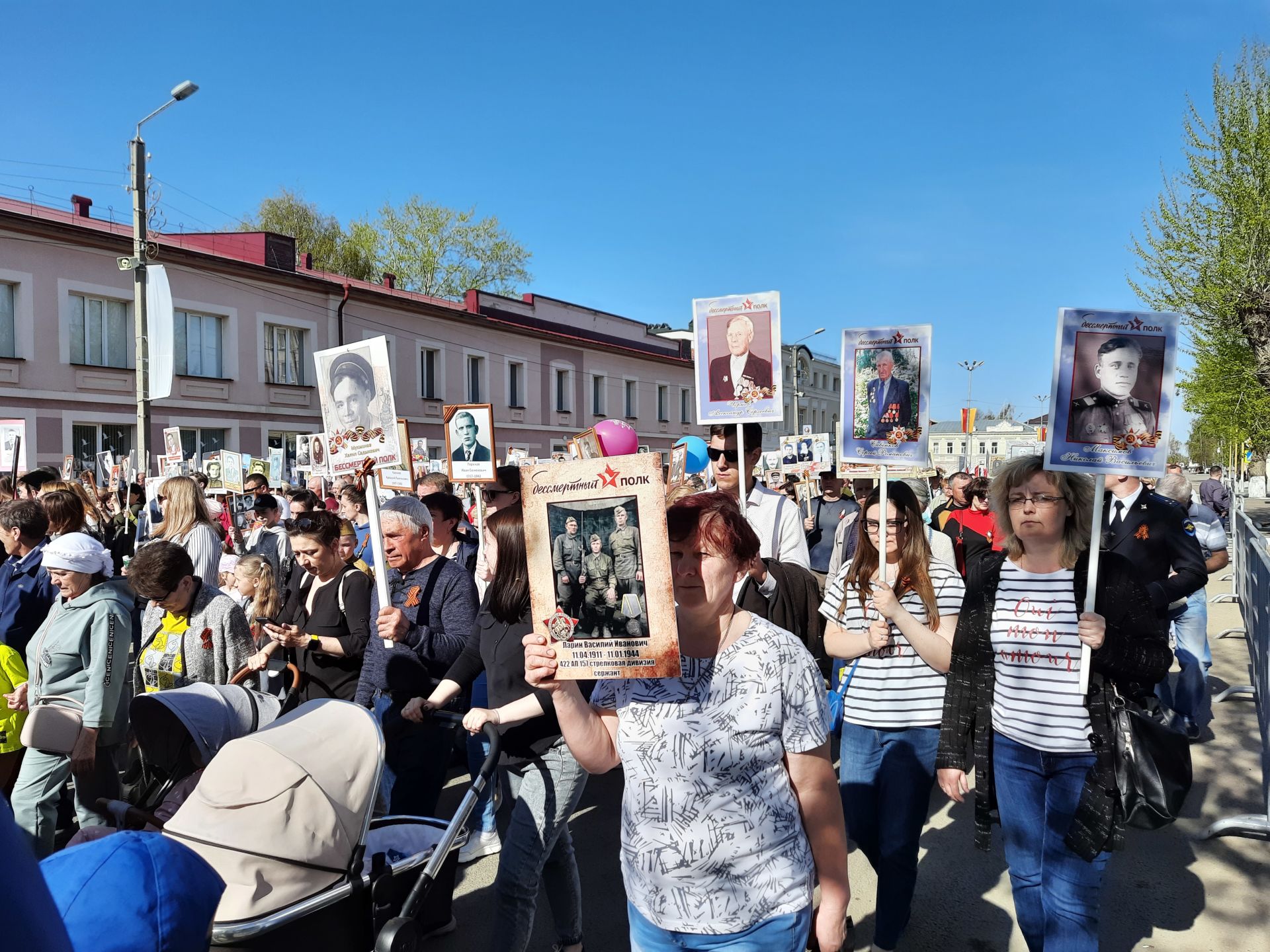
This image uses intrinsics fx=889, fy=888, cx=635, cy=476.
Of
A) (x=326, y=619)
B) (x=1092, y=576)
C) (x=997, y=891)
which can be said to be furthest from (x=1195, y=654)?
(x=326, y=619)

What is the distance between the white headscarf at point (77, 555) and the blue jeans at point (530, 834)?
2.47 metres

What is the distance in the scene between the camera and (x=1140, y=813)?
9.68ft

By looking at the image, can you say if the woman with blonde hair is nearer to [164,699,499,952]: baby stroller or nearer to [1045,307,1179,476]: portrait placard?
[164,699,499,952]: baby stroller

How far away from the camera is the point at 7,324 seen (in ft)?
68.9

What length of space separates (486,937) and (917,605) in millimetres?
2437

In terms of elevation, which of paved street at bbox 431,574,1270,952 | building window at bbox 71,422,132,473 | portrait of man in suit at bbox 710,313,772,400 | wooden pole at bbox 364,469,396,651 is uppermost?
building window at bbox 71,422,132,473

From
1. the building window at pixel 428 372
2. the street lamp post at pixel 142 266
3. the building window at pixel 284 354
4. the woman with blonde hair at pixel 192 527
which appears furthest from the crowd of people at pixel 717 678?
the building window at pixel 428 372

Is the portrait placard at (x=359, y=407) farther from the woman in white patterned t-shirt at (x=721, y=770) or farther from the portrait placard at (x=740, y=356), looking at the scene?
the woman in white patterned t-shirt at (x=721, y=770)

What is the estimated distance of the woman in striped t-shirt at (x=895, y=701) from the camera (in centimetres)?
364

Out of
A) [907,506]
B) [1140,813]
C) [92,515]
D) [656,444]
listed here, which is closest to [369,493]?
[907,506]

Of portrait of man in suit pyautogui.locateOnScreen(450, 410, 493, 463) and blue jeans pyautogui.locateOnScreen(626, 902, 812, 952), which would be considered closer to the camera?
blue jeans pyautogui.locateOnScreen(626, 902, 812, 952)

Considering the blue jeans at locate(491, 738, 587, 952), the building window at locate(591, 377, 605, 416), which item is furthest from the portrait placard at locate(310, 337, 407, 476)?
the building window at locate(591, 377, 605, 416)

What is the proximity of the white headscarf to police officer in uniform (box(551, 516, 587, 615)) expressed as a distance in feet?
11.0

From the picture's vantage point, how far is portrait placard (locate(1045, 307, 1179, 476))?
3260mm
